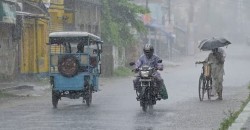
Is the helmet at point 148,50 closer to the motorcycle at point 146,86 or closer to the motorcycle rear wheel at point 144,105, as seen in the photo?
the motorcycle at point 146,86

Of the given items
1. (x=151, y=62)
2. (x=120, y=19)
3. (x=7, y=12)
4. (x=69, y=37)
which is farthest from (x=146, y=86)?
(x=120, y=19)

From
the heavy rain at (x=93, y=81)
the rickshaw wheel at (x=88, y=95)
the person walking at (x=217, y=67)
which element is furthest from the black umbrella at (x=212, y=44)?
the rickshaw wheel at (x=88, y=95)

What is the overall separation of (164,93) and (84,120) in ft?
10.1

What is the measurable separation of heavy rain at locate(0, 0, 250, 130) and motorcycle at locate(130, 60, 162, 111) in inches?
0.9

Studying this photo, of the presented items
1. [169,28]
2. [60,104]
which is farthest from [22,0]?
[169,28]

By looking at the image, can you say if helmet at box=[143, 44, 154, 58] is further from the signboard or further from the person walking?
the signboard

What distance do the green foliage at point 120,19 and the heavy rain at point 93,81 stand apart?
0.21ft

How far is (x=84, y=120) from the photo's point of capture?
1400 centimetres

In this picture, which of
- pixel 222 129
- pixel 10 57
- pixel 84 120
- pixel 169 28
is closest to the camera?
pixel 222 129

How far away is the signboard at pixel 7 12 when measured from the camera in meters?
26.4

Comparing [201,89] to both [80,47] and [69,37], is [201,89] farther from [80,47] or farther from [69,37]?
[69,37]

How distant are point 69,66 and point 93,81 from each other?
1123 millimetres

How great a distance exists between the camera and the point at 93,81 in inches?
726

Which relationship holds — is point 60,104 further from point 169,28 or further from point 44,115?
point 169,28
